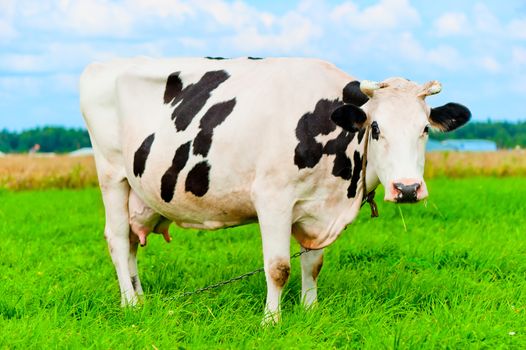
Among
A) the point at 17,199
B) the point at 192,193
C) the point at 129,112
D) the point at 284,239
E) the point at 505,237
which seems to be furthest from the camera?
the point at 17,199

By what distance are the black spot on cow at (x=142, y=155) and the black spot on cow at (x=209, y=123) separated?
63cm

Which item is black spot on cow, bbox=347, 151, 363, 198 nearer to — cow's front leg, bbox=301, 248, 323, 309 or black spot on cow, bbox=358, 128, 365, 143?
black spot on cow, bbox=358, 128, 365, 143

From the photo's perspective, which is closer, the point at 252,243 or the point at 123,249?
the point at 123,249

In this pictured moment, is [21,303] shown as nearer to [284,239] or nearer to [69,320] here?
[69,320]

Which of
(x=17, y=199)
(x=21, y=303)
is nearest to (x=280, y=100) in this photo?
(x=21, y=303)

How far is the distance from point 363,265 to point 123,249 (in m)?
2.80

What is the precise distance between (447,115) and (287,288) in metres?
2.43

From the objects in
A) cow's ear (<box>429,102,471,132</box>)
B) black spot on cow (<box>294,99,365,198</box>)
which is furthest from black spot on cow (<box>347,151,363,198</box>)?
cow's ear (<box>429,102,471,132</box>)

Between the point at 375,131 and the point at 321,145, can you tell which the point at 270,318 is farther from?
the point at 375,131

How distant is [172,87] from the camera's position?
659 cm

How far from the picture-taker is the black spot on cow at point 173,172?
19.7 ft

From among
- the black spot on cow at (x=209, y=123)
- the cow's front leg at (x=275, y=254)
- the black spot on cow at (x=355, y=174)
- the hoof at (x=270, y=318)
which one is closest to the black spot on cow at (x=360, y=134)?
the black spot on cow at (x=355, y=174)

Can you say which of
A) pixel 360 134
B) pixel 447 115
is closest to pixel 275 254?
pixel 360 134

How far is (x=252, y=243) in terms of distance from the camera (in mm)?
9836
